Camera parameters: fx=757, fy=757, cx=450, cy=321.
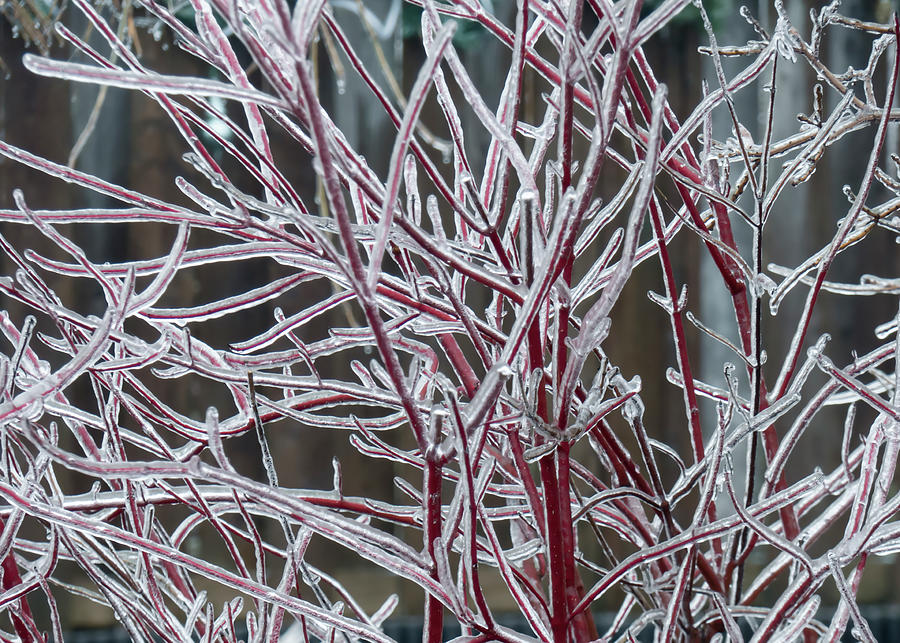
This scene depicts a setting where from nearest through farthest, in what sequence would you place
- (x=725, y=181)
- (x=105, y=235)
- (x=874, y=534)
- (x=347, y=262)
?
(x=347, y=262) < (x=874, y=534) < (x=725, y=181) < (x=105, y=235)

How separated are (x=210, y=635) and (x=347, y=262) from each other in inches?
8.3

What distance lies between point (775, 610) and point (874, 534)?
5cm

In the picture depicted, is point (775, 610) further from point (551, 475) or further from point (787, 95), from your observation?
point (787, 95)

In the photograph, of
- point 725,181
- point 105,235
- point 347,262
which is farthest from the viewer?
point 105,235

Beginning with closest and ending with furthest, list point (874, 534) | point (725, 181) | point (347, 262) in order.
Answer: point (347, 262) < point (874, 534) < point (725, 181)

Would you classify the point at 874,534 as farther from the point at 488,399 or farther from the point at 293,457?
the point at 293,457

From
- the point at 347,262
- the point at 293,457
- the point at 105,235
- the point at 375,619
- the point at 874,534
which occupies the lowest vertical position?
the point at 293,457

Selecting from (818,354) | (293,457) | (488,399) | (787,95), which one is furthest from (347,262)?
(787,95)

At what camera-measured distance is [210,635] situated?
0.33m

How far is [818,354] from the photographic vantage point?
0.96 feet

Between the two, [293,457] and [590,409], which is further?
[293,457]

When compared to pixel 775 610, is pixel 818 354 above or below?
above

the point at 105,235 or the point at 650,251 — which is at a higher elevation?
the point at 650,251

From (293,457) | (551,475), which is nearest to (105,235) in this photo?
(293,457)
